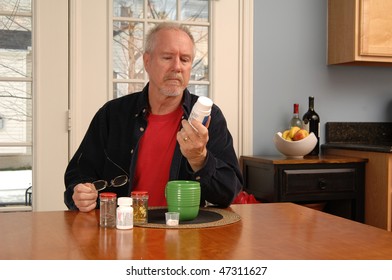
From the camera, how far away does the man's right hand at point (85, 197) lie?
5.77 feet

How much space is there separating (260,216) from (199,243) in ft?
1.39

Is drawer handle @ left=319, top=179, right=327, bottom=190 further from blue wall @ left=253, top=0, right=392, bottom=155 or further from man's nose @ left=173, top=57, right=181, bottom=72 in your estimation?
man's nose @ left=173, top=57, right=181, bottom=72

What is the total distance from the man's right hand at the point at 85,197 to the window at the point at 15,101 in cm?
162

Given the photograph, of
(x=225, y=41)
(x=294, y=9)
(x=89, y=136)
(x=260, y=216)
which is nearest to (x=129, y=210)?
(x=260, y=216)

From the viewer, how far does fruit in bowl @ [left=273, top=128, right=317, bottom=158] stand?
3.33 m

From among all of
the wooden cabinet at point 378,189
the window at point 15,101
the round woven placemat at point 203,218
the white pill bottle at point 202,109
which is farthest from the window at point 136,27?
the white pill bottle at point 202,109

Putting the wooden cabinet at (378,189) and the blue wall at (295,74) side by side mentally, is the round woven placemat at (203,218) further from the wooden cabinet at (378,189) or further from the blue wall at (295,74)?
the blue wall at (295,74)

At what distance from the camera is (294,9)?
3.71 meters

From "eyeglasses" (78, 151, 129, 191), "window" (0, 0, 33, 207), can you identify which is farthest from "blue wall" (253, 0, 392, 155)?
"eyeglasses" (78, 151, 129, 191)

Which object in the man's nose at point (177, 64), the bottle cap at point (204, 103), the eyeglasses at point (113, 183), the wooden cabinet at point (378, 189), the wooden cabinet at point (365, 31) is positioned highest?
the wooden cabinet at point (365, 31)

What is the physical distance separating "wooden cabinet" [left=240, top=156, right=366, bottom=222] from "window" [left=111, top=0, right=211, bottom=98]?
72 cm

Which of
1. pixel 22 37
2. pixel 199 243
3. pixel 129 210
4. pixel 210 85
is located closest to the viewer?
pixel 199 243

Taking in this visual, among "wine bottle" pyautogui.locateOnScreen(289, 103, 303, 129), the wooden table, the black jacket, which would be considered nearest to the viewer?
the wooden table
